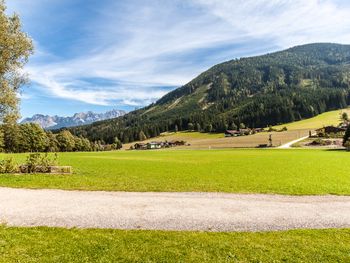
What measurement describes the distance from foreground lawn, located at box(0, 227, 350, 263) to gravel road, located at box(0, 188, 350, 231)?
4.65 ft

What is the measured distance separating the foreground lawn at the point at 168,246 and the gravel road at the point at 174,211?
4.65 ft

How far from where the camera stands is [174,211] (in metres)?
20.6

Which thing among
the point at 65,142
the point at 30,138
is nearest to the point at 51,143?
the point at 65,142

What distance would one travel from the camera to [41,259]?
42.0 feet

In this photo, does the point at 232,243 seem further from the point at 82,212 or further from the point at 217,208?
the point at 82,212

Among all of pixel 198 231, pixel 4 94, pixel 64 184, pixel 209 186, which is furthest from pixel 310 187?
pixel 4 94

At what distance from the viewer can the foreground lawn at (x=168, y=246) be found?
1295 cm

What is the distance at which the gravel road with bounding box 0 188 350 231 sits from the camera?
17.7 m

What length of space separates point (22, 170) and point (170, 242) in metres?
31.7

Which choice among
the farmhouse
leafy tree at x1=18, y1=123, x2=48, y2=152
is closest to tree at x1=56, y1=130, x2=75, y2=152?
leafy tree at x1=18, y1=123, x2=48, y2=152

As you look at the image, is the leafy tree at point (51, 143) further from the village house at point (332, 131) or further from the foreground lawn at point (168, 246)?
the foreground lawn at point (168, 246)

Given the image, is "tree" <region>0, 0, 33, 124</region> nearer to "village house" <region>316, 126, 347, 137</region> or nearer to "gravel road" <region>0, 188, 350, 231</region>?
"gravel road" <region>0, 188, 350, 231</region>

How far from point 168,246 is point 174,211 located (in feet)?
21.3

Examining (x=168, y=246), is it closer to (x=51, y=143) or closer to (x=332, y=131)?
(x=51, y=143)
